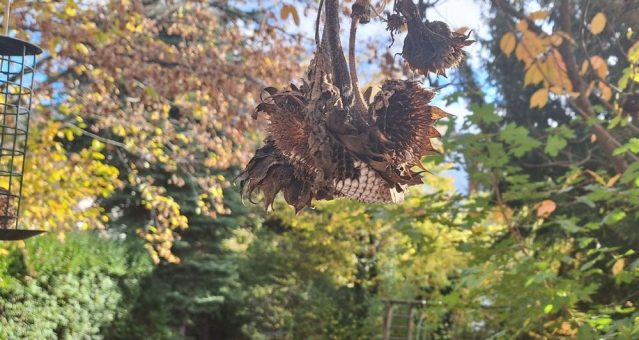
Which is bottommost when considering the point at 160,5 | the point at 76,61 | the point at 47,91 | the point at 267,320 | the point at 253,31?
the point at 267,320

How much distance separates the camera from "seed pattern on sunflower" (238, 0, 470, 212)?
2.11 feet

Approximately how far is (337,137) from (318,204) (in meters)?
5.53

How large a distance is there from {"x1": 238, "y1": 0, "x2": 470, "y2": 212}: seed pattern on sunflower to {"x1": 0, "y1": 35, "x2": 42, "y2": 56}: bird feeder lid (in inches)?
55.8

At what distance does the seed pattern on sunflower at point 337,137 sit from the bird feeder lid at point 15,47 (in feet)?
4.65

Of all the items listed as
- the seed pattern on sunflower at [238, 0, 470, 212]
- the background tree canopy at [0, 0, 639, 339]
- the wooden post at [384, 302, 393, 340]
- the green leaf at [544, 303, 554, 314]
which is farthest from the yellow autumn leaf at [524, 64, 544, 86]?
the wooden post at [384, 302, 393, 340]

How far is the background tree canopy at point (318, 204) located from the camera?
2.79 metres

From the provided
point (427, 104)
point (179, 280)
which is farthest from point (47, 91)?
point (179, 280)

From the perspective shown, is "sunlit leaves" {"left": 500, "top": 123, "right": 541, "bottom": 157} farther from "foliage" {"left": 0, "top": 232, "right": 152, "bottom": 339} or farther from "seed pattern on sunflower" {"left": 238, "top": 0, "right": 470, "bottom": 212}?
"foliage" {"left": 0, "top": 232, "right": 152, "bottom": 339}

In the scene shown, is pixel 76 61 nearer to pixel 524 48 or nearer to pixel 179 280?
pixel 524 48

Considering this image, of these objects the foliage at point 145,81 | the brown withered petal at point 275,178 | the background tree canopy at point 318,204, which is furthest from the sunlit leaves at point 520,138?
the brown withered petal at point 275,178

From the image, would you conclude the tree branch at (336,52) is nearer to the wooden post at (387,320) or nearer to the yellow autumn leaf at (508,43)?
the yellow autumn leaf at (508,43)

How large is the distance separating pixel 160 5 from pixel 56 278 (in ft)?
9.08

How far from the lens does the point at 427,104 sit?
69 cm

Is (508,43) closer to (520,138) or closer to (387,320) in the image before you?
(520,138)
